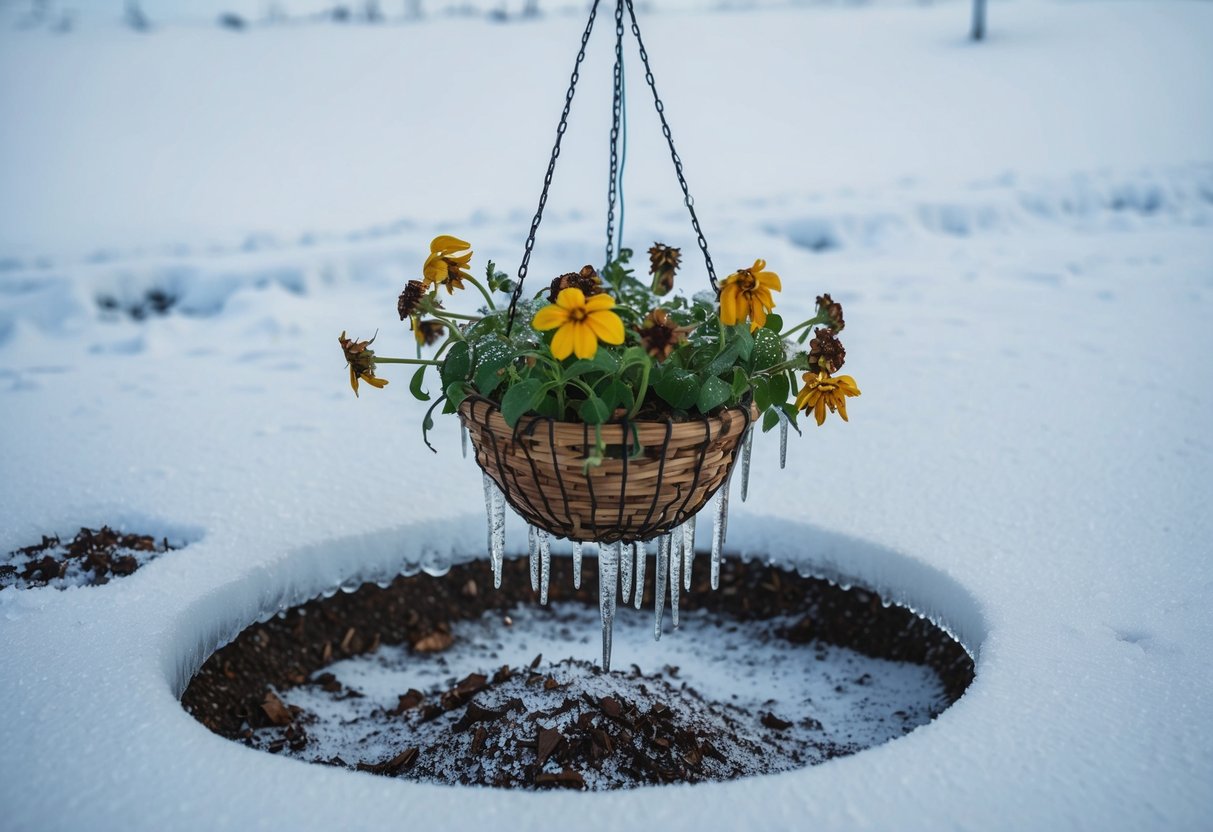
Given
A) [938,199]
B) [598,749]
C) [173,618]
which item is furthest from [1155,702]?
[938,199]

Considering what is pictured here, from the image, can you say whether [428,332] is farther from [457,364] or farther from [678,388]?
[678,388]

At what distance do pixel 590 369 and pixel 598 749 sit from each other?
628 millimetres

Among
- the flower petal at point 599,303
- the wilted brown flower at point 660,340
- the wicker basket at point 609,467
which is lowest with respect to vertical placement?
the wicker basket at point 609,467

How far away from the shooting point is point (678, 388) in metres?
1.25

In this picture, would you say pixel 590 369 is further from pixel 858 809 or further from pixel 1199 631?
pixel 1199 631

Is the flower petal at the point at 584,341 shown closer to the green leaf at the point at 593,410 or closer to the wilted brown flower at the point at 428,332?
the green leaf at the point at 593,410

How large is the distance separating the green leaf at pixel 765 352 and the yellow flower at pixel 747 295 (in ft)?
0.44

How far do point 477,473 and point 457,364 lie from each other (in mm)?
1057

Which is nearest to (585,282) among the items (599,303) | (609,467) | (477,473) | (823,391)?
(599,303)

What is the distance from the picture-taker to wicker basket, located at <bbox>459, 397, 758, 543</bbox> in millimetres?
1224

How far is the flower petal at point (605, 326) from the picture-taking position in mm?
1127

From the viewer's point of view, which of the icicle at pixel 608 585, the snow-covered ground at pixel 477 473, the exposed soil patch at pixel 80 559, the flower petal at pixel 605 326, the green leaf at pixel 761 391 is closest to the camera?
the flower petal at pixel 605 326

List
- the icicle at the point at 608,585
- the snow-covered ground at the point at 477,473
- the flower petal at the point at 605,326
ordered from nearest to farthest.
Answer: the flower petal at the point at 605,326 → the snow-covered ground at the point at 477,473 → the icicle at the point at 608,585

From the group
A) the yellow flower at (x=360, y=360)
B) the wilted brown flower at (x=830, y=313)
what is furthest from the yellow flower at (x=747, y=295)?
the yellow flower at (x=360, y=360)
